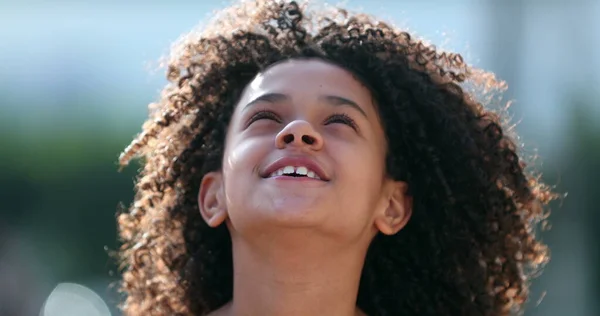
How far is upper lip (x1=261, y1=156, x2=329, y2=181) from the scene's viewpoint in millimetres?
3275

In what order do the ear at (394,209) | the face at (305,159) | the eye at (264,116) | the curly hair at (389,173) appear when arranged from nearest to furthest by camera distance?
1. the face at (305,159)
2. the eye at (264,116)
3. the ear at (394,209)
4. the curly hair at (389,173)

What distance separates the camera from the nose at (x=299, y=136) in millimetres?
3285

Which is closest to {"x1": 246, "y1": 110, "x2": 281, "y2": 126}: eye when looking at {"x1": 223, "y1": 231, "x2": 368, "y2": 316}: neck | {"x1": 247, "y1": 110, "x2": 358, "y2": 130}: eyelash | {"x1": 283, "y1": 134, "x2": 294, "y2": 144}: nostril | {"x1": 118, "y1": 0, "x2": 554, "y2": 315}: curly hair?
{"x1": 247, "y1": 110, "x2": 358, "y2": 130}: eyelash

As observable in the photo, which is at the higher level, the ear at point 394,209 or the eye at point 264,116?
the eye at point 264,116

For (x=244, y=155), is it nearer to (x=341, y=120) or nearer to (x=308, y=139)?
(x=308, y=139)

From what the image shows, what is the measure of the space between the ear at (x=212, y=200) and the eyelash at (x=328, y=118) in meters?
0.24

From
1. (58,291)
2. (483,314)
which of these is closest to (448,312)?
(483,314)

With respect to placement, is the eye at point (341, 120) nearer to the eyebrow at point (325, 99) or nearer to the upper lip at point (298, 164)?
the eyebrow at point (325, 99)

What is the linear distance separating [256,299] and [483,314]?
31.2 inches

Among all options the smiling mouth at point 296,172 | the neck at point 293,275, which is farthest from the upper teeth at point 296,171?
the neck at point 293,275

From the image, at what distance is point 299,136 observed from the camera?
3.28 metres

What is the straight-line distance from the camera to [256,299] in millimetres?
3393

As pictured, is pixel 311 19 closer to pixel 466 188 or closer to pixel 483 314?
pixel 466 188

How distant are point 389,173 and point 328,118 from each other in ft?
0.96
